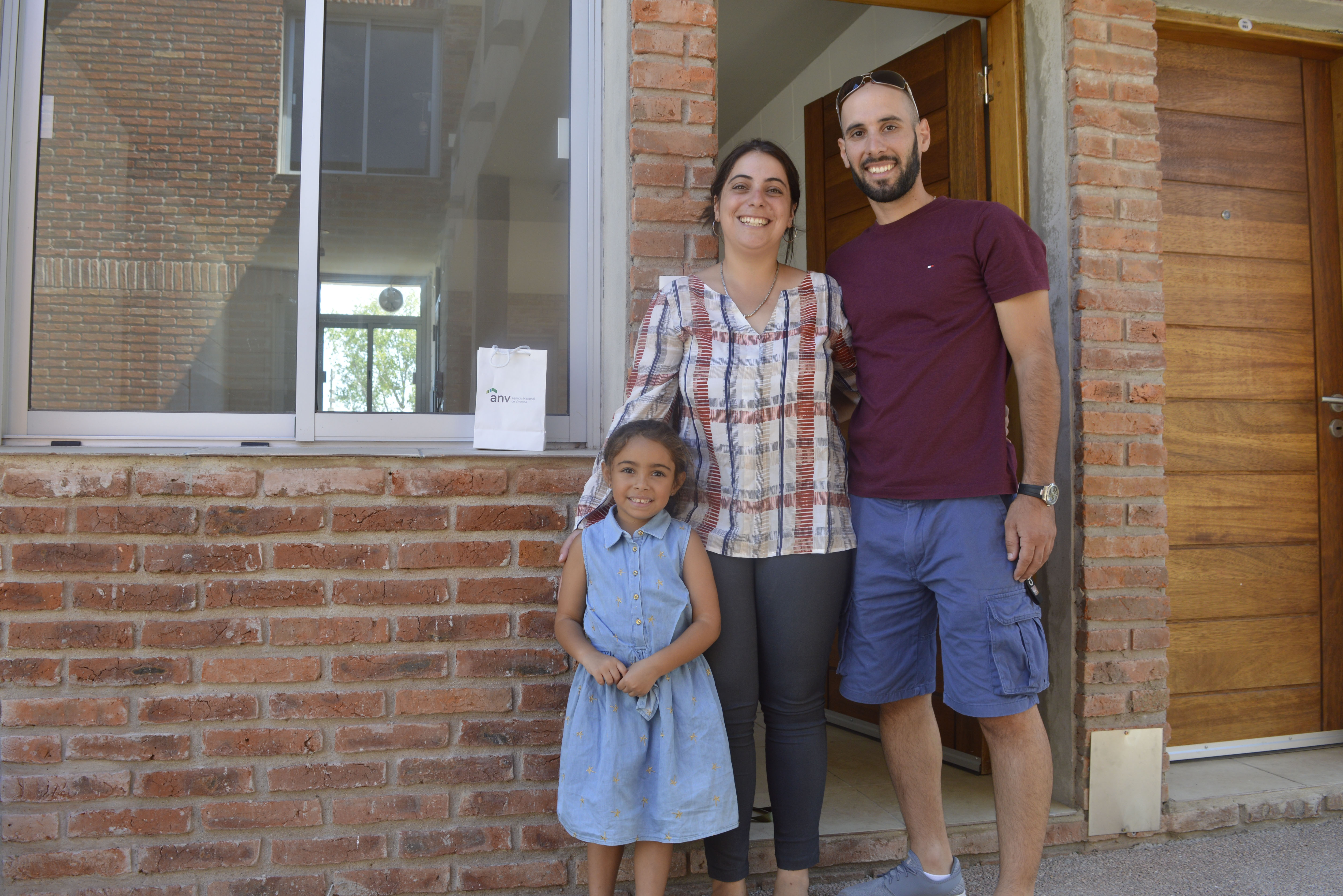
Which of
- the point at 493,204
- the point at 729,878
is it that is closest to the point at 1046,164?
the point at 493,204

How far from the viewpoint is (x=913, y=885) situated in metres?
2.15

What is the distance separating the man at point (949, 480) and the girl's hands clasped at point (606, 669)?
597 mm

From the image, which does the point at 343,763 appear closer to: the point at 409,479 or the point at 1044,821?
the point at 409,479

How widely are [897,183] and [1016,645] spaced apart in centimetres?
110

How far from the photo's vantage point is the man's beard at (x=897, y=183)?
2.10 metres

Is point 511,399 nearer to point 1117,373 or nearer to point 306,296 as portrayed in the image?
point 306,296

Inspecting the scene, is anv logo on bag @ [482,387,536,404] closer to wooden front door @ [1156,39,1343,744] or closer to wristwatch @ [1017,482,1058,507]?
wristwatch @ [1017,482,1058,507]

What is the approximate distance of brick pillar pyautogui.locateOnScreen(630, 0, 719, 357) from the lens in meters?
2.32

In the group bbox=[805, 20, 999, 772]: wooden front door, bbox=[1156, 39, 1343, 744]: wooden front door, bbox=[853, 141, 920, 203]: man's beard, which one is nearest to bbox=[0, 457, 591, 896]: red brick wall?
bbox=[853, 141, 920, 203]: man's beard

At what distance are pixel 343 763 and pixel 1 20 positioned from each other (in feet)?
6.75

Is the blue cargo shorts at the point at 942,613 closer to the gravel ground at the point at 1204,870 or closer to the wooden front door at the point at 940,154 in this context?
the gravel ground at the point at 1204,870

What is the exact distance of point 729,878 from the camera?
1954 mm

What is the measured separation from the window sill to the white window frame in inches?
0.5

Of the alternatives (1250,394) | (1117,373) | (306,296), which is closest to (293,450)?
(306,296)
